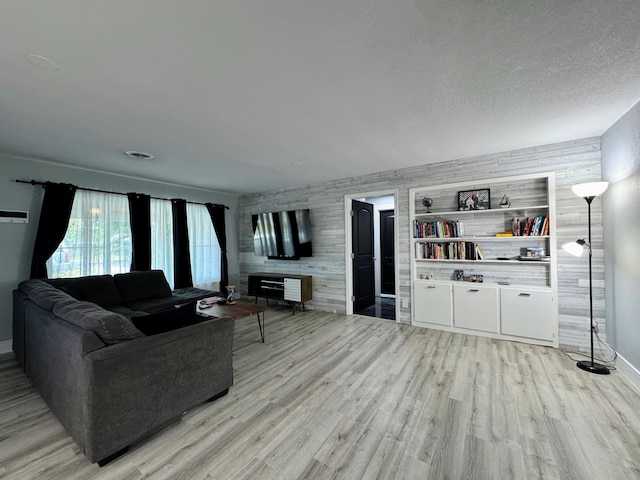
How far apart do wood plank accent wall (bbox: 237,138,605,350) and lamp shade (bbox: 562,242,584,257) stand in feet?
0.87

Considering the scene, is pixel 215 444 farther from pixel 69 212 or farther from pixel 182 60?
pixel 69 212

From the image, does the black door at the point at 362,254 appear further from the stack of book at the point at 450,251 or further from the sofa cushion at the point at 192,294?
the sofa cushion at the point at 192,294

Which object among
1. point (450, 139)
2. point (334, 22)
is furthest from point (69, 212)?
point (450, 139)

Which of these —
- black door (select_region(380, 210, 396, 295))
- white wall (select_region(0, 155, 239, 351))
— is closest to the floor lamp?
black door (select_region(380, 210, 396, 295))

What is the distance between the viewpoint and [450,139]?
9.88ft

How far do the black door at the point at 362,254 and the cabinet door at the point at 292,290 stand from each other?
3.32 ft

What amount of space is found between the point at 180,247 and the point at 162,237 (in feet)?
1.14

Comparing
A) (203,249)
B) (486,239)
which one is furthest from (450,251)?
(203,249)

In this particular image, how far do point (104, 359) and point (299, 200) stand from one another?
4.19 metres

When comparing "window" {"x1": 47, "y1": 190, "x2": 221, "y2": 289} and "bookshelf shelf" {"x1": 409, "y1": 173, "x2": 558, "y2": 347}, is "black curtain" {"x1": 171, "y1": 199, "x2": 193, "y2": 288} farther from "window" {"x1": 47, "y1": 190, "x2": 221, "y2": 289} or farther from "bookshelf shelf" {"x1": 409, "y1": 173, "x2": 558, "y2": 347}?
"bookshelf shelf" {"x1": 409, "y1": 173, "x2": 558, "y2": 347}

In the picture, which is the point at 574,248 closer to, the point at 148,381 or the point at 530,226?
the point at 530,226

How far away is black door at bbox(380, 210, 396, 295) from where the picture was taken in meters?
6.32

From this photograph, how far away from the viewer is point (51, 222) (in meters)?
3.60

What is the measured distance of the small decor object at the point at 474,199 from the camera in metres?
3.63
